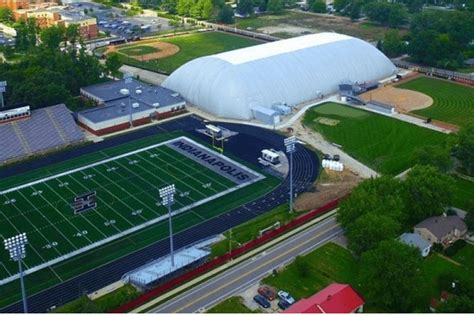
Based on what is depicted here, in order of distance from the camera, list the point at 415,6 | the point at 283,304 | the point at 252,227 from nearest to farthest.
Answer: the point at 283,304
the point at 252,227
the point at 415,6

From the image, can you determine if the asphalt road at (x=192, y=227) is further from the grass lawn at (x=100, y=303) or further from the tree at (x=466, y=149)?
the tree at (x=466, y=149)

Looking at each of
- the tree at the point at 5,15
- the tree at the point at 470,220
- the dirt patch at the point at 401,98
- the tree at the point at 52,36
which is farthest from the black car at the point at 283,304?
the tree at the point at 5,15

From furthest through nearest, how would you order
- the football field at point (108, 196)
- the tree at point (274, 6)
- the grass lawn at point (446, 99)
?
the tree at point (274, 6)
the grass lawn at point (446, 99)
the football field at point (108, 196)

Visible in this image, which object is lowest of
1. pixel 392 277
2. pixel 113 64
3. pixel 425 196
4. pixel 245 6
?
pixel 113 64

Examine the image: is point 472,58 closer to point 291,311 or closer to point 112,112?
point 112,112

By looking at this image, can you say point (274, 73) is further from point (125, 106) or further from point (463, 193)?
point (463, 193)

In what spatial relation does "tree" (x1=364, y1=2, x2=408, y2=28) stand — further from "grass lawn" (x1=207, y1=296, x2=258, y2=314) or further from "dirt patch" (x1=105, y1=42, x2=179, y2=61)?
"grass lawn" (x1=207, y1=296, x2=258, y2=314)

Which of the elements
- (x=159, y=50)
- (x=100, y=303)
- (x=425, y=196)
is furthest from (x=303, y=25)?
(x=100, y=303)

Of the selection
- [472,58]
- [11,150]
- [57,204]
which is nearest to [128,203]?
[57,204]
